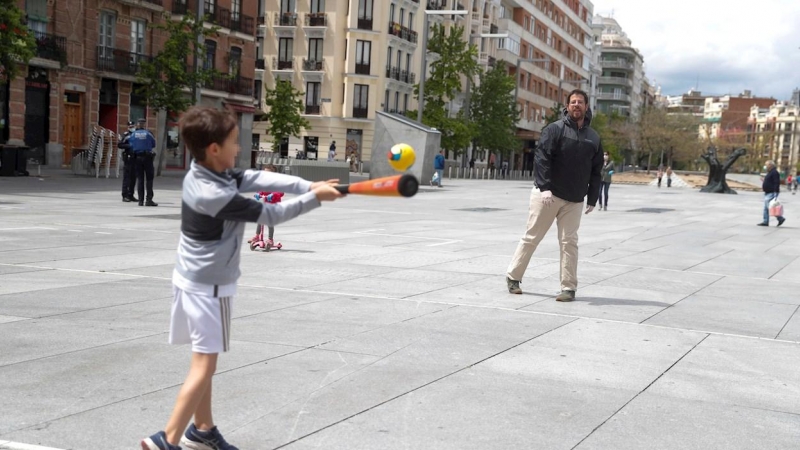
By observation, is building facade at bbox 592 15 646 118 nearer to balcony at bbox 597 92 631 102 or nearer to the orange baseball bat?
balcony at bbox 597 92 631 102

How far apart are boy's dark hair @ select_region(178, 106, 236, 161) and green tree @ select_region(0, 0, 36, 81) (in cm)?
2258

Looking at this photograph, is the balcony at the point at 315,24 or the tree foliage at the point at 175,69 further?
the balcony at the point at 315,24

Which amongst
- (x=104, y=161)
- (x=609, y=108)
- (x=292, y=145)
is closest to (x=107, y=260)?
(x=104, y=161)

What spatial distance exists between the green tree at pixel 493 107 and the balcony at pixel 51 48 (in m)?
34.8

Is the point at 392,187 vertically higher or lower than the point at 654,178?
higher

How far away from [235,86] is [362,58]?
1567 centimetres

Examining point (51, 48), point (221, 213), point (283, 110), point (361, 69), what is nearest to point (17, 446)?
point (221, 213)

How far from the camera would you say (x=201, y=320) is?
12.4ft

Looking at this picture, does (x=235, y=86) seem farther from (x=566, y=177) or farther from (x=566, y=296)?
(x=566, y=296)

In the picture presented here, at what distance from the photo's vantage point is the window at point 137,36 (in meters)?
39.4

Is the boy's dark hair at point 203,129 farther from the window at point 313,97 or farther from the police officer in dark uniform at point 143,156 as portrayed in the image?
the window at point 313,97

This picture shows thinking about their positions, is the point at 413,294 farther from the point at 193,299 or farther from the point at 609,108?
the point at 609,108

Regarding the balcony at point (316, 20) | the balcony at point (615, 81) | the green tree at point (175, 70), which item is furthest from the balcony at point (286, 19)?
the balcony at point (615, 81)

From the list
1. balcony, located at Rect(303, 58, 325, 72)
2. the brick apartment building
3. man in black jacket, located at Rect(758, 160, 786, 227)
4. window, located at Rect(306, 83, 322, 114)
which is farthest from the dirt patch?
man in black jacket, located at Rect(758, 160, 786, 227)
